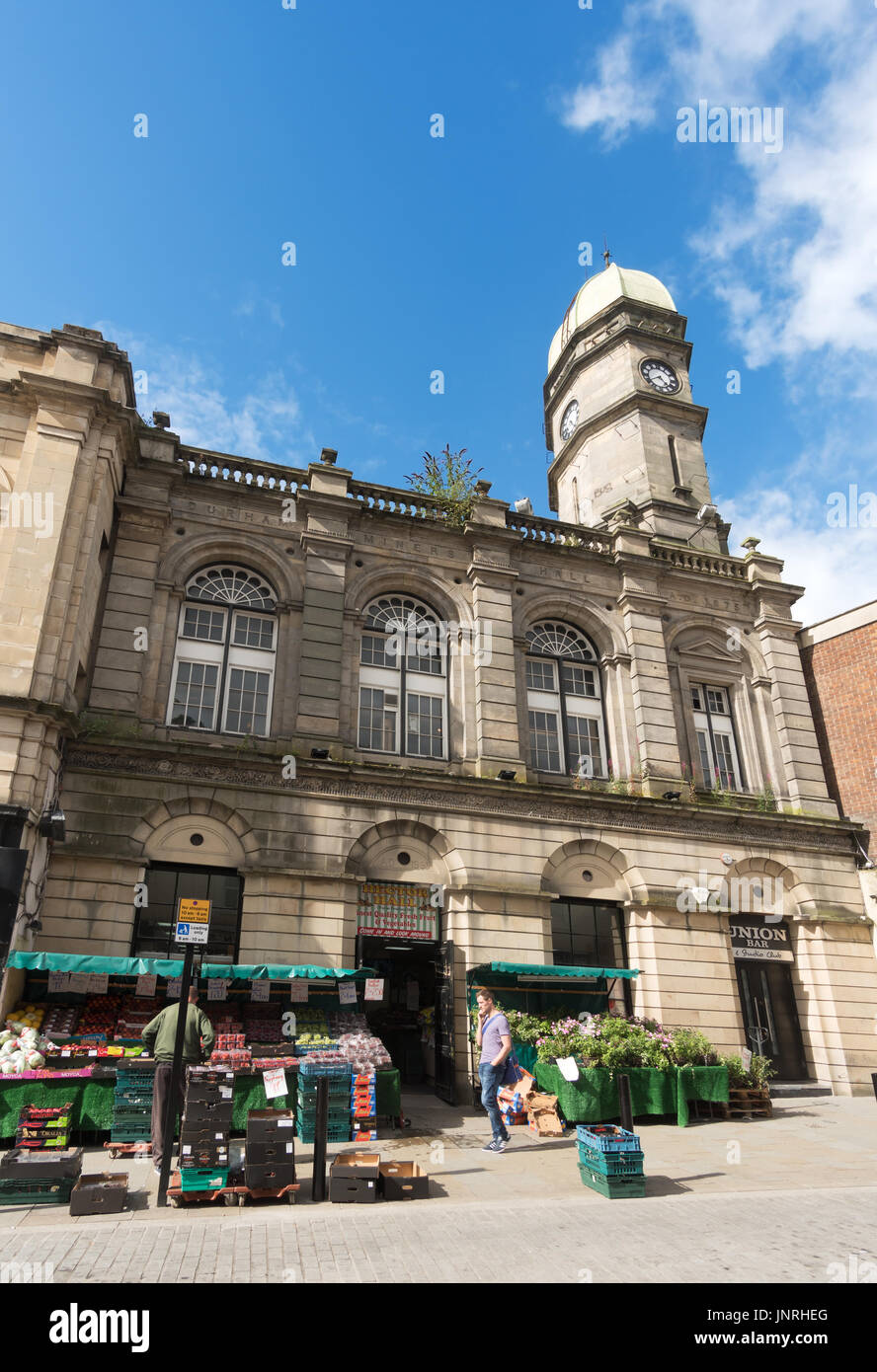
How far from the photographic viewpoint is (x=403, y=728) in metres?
19.5

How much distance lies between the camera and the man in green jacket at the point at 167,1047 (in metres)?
9.89

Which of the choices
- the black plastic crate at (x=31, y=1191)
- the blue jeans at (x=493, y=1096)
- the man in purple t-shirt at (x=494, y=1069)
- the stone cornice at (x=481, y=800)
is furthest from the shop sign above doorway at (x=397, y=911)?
the black plastic crate at (x=31, y=1191)

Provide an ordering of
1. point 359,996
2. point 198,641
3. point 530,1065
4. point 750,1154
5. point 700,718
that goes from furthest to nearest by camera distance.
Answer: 1. point 700,718
2. point 198,641
3. point 359,996
4. point 530,1065
5. point 750,1154

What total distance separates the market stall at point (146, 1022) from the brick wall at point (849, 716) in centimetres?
1522

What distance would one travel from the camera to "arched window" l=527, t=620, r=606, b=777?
20.9 meters

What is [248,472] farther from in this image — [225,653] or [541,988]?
[541,988]

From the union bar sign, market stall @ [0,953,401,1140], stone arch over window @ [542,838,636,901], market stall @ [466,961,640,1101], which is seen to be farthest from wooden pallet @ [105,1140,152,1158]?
the union bar sign

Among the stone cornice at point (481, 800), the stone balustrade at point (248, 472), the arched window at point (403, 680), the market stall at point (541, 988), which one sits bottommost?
the market stall at point (541, 988)

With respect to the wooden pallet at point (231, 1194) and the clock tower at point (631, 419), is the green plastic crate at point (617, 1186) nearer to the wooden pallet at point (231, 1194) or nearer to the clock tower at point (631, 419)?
the wooden pallet at point (231, 1194)
